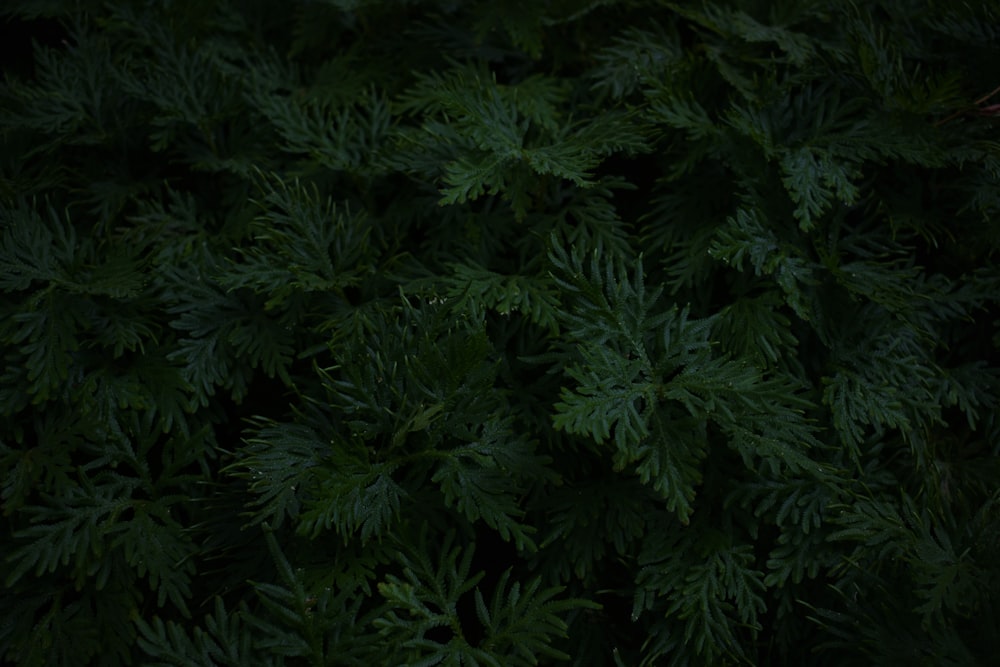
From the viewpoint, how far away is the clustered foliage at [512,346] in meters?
1.49

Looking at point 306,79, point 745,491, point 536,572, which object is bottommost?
point 536,572

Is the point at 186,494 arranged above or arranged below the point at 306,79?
below

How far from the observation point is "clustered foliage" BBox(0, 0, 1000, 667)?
1489 millimetres

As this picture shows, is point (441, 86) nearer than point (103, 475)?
No

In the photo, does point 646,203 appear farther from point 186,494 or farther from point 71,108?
point 71,108

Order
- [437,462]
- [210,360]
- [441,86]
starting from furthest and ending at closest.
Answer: [441,86], [210,360], [437,462]

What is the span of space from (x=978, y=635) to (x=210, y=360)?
1641 mm

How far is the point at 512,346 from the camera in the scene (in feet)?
5.96

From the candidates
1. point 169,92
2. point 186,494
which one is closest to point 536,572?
point 186,494

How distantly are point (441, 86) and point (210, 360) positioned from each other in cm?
86

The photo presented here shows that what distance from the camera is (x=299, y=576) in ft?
4.78

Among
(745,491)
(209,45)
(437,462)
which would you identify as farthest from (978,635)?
(209,45)

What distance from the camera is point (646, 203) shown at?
200cm

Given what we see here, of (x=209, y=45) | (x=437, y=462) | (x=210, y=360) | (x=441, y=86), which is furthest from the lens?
(x=209, y=45)
